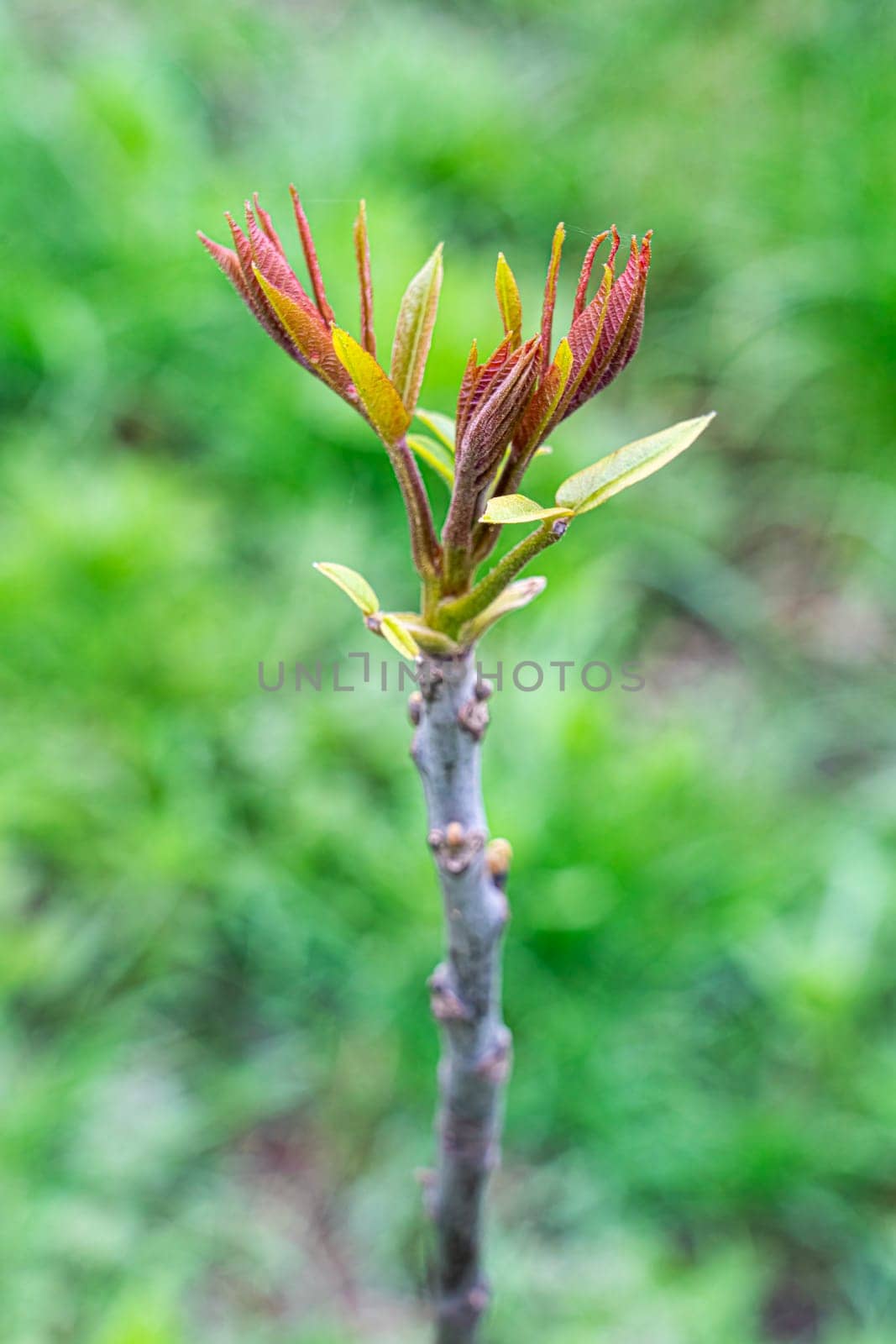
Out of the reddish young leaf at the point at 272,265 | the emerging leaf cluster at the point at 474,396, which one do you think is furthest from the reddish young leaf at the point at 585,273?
the reddish young leaf at the point at 272,265

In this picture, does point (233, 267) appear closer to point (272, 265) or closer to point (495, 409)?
point (272, 265)

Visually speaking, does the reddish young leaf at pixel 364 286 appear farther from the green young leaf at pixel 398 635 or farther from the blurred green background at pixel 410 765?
the blurred green background at pixel 410 765

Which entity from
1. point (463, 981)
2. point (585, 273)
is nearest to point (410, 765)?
point (463, 981)

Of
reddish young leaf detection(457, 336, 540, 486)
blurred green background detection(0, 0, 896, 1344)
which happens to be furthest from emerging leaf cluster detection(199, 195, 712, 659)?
blurred green background detection(0, 0, 896, 1344)

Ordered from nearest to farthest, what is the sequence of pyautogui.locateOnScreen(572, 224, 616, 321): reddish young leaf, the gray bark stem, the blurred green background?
pyautogui.locateOnScreen(572, 224, 616, 321): reddish young leaf
the gray bark stem
the blurred green background

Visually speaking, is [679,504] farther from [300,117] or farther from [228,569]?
[300,117]

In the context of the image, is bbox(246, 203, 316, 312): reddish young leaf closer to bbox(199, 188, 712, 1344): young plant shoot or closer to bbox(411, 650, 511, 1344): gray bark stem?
bbox(199, 188, 712, 1344): young plant shoot
